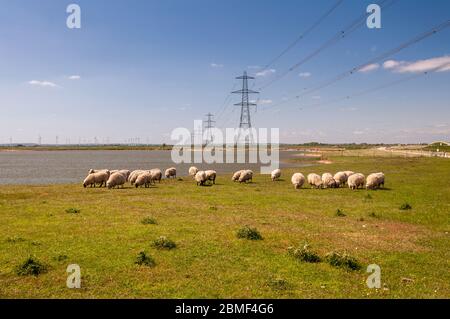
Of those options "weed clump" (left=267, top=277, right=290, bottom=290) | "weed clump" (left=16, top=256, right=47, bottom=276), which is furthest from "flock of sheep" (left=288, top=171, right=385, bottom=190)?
"weed clump" (left=16, top=256, right=47, bottom=276)

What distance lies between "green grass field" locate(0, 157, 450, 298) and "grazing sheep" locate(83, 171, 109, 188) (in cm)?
1208

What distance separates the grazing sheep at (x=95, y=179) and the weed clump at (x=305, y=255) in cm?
3217

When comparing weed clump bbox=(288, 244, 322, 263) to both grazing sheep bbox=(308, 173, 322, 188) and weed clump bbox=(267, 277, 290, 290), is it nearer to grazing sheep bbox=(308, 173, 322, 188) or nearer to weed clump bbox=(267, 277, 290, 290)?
weed clump bbox=(267, 277, 290, 290)

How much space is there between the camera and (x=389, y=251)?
15844 mm

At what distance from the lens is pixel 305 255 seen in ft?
47.6

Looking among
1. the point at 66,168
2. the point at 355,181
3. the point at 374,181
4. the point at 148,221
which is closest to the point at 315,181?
the point at 355,181

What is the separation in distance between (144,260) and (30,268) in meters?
3.87

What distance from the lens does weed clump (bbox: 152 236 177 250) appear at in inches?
623

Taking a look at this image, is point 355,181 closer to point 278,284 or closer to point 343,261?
point 343,261

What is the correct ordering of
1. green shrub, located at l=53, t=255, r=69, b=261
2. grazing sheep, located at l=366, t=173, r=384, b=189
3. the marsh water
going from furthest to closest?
the marsh water < grazing sheep, located at l=366, t=173, r=384, b=189 < green shrub, located at l=53, t=255, r=69, b=261

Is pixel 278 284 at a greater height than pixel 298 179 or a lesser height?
lesser

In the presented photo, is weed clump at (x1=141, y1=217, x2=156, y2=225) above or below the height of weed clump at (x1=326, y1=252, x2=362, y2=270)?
above

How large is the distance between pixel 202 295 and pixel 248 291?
56.7 inches
